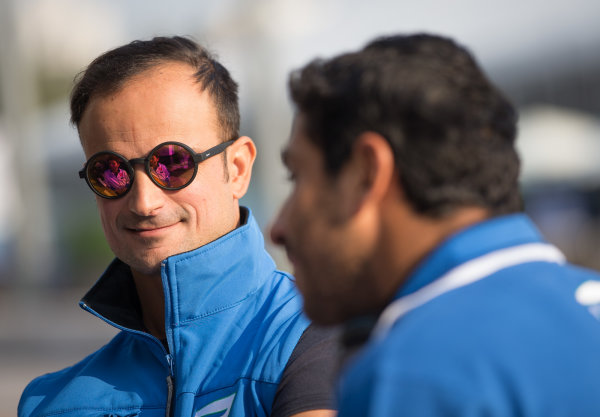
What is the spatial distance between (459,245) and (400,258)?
0.12m

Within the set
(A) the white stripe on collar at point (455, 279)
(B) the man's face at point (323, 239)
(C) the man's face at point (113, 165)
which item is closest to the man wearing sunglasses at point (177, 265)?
(C) the man's face at point (113, 165)

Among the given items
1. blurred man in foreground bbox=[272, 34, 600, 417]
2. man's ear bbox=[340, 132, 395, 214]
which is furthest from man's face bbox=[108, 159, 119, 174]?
man's ear bbox=[340, 132, 395, 214]

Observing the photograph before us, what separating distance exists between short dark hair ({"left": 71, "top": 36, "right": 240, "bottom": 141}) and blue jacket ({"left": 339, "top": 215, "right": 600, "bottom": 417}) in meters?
1.32

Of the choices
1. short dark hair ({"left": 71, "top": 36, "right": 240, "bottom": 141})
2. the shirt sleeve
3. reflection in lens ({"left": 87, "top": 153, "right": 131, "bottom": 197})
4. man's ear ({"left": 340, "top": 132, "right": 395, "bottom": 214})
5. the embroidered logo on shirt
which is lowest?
the embroidered logo on shirt

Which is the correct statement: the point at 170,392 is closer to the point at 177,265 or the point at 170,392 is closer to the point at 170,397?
the point at 170,397

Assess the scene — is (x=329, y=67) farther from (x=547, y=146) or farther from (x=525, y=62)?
(x=525, y=62)

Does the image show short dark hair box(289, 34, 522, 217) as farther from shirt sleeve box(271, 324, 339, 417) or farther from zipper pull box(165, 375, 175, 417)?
zipper pull box(165, 375, 175, 417)

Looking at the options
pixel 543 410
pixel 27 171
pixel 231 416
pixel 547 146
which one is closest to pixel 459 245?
pixel 543 410

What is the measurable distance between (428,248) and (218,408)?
94 cm

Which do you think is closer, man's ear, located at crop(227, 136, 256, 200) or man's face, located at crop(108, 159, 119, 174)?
man's face, located at crop(108, 159, 119, 174)

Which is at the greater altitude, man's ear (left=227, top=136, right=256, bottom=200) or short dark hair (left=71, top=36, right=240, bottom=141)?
short dark hair (left=71, top=36, right=240, bottom=141)

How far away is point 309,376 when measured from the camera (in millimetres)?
2033

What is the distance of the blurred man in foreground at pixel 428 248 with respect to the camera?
3.91ft

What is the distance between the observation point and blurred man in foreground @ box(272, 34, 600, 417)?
1.19 metres
